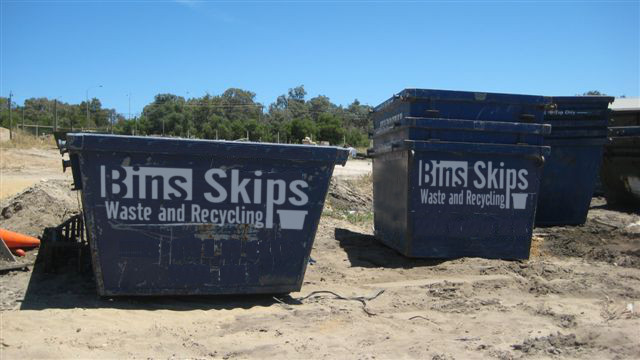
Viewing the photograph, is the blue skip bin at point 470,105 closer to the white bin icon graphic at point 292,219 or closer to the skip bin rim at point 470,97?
the skip bin rim at point 470,97

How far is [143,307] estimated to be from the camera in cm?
448

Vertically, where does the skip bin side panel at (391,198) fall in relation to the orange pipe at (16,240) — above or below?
above

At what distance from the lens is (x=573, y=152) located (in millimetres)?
8625

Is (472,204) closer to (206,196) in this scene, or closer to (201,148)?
(206,196)

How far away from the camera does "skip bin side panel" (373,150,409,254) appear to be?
257 inches

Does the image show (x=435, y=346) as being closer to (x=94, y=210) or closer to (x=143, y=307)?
(x=143, y=307)

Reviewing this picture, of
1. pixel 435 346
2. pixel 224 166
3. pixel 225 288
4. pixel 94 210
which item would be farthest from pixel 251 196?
pixel 435 346

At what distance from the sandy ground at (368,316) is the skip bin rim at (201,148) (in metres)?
1.20

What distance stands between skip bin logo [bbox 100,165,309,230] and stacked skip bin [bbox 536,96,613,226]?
534 centimetres

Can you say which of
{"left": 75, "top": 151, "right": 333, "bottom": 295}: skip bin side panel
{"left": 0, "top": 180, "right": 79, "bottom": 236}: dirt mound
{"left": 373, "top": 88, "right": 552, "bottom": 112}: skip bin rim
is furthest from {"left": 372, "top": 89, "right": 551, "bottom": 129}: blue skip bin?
{"left": 0, "top": 180, "right": 79, "bottom": 236}: dirt mound

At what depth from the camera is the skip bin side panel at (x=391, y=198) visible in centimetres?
652

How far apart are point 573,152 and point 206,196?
622cm

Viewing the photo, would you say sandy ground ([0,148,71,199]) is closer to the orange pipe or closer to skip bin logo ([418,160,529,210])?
the orange pipe

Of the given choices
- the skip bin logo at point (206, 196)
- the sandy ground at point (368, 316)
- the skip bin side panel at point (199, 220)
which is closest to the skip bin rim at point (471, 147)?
the sandy ground at point (368, 316)
